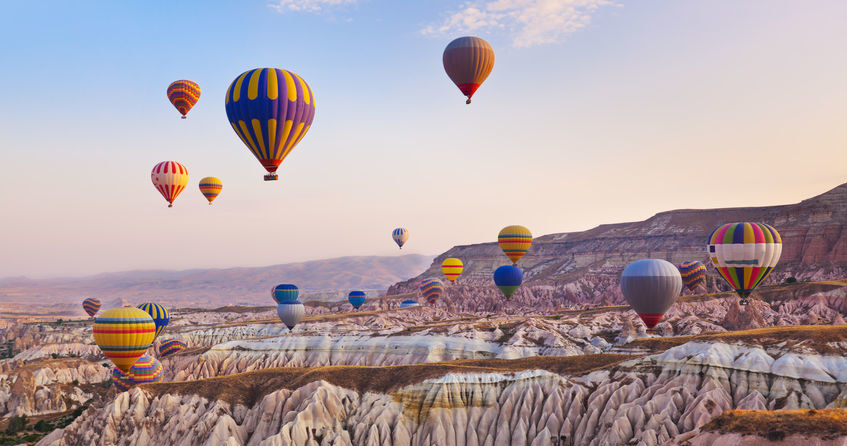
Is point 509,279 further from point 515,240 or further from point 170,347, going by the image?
point 170,347

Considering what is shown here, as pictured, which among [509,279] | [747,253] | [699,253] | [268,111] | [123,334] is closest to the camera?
[268,111]

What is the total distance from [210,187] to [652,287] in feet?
221

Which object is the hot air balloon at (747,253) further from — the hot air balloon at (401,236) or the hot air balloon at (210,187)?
the hot air balloon at (401,236)

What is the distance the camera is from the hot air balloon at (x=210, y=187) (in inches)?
3942

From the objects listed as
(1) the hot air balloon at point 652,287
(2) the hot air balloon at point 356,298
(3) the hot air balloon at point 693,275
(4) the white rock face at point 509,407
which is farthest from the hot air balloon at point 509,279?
(2) the hot air balloon at point 356,298

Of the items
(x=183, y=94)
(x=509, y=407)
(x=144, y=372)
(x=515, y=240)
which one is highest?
(x=183, y=94)

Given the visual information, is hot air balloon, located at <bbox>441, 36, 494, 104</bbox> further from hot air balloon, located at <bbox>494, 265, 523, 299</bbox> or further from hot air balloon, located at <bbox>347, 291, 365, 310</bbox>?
hot air balloon, located at <bbox>347, 291, 365, 310</bbox>

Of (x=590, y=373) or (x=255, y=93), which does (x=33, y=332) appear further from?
(x=590, y=373)

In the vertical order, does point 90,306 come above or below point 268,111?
below

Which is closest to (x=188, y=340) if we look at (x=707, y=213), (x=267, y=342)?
(x=267, y=342)

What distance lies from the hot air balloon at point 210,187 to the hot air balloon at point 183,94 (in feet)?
48.6

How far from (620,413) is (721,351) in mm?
9830

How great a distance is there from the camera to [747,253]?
2714 inches

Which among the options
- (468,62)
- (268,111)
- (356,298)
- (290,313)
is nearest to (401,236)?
(356,298)
